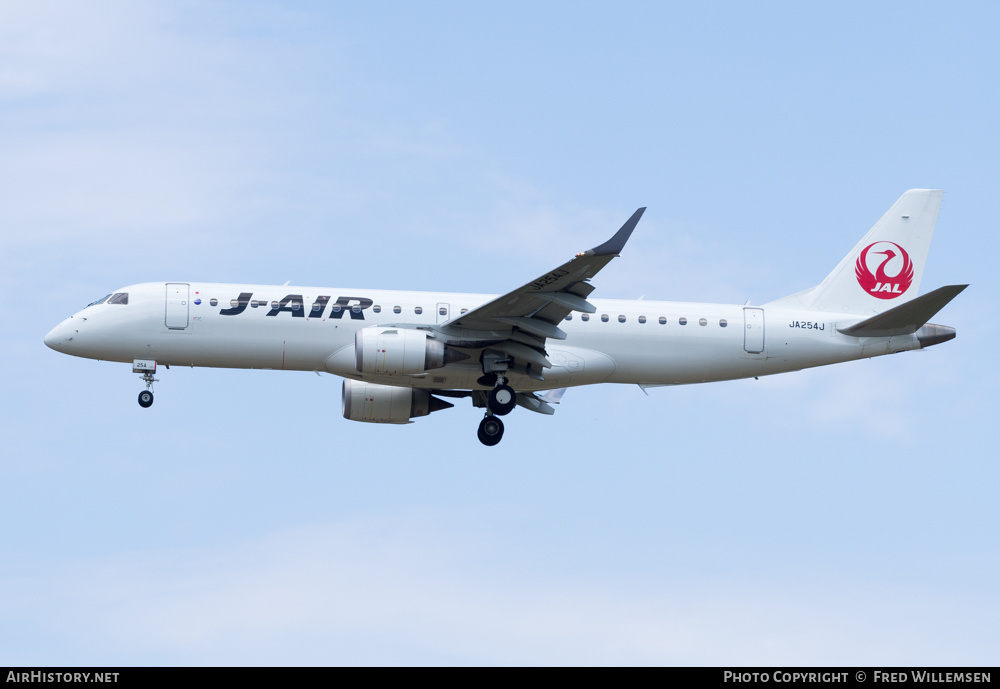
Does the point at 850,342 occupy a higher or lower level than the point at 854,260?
lower

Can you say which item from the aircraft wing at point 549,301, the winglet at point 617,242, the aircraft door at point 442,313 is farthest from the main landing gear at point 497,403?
the winglet at point 617,242

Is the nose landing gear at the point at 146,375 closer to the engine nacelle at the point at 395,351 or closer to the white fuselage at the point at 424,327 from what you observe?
the white fuselage at the point at 424,327

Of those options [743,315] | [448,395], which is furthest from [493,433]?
[743,315]

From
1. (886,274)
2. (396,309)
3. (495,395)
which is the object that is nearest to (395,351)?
(396,309)

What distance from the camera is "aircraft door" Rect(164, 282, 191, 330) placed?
33.1 metres

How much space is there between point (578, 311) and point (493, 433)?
14.5 feet

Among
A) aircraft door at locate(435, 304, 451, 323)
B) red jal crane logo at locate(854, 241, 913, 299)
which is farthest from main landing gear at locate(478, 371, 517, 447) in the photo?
red jal crane logo at locate(854, 241, 913, 299)

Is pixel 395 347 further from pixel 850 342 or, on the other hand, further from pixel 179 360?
pixel 850 342

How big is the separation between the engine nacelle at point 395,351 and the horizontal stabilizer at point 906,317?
12.2m

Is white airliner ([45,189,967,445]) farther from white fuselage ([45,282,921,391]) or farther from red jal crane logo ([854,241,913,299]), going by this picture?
red jal crane logo ([854,241,913,299])

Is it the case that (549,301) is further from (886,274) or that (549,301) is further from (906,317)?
(886,274)

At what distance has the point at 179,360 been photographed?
1313 inches

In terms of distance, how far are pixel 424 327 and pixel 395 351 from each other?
4.53 ft

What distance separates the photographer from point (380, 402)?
36188 mm
